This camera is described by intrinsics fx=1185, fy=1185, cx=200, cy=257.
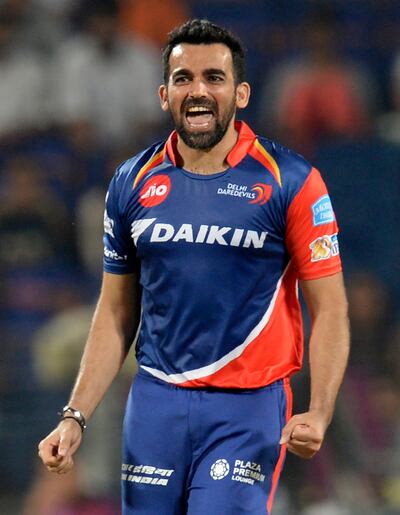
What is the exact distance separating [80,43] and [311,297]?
5404 millimetres

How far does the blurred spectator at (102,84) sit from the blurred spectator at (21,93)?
12 centimetres

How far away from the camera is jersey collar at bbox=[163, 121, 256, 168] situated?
397cm

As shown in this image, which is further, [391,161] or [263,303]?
[391,161]

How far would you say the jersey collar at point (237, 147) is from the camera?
397 cm

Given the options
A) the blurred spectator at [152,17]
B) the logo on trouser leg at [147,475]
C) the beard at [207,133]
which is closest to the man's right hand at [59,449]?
the logo on trouser leg at [147,475]

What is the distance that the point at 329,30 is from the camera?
29.6 ft

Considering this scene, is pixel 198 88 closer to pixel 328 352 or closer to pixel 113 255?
pixel 113 255

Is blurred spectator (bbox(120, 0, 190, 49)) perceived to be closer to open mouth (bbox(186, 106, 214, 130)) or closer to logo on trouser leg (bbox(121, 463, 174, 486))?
→ open mouth (bbox(186, 106, 214, 130))

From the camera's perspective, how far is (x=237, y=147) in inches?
157

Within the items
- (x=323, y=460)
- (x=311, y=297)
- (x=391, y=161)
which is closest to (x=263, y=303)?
(x=311, y=297)

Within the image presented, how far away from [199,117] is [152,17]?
5649mm

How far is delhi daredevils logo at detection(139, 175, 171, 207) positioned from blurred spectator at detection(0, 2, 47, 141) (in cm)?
496

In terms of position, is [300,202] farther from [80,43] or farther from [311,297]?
[80,43]

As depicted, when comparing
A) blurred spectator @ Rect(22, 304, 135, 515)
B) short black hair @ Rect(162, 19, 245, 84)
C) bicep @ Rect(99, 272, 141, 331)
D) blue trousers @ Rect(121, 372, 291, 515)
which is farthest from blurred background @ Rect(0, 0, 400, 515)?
short black hair @ Rect(162, 19, 245, 84)
